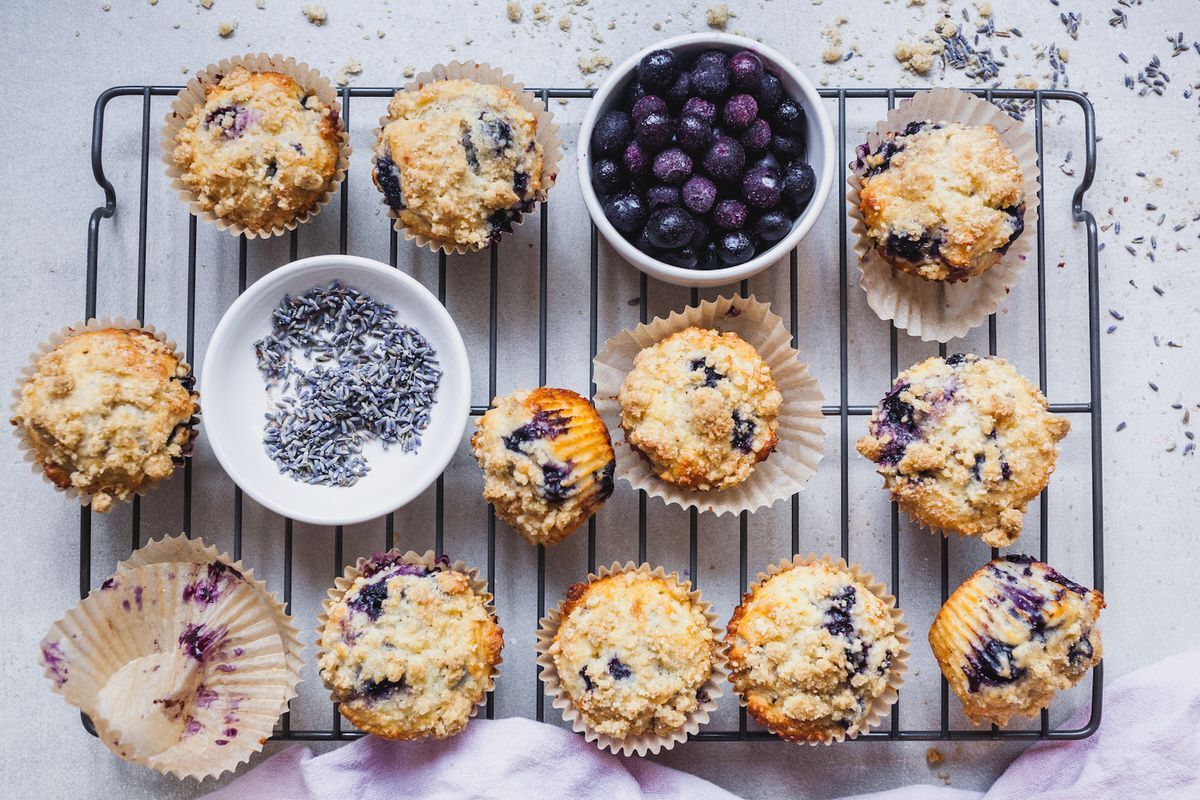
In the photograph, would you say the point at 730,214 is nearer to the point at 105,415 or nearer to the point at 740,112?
the point at 740,112

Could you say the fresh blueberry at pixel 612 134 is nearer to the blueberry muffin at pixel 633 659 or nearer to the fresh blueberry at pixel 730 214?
the fresh blueberry at pixel 730 214

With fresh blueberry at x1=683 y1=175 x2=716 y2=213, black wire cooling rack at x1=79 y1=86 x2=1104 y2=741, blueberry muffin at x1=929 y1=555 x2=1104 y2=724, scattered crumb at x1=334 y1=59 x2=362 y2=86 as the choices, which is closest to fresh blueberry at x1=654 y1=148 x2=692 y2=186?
fresh blueberry at x1=683 y1=175 x2=716 y2=213

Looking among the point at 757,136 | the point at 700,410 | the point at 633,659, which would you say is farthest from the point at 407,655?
the point at 757,136

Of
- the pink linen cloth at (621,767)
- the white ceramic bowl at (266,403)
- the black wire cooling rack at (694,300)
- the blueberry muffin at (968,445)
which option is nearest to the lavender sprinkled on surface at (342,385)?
the white ceramic bowl at (266,403)

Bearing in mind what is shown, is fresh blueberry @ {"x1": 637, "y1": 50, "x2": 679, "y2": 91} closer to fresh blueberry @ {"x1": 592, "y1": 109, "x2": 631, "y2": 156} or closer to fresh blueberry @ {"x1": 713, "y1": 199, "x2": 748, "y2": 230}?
fresh blueberry @ {"x1": 592, "y1": 109, "x2": 631, "y2": 156}

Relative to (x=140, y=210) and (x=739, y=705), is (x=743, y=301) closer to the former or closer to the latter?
(x=739, y=705)

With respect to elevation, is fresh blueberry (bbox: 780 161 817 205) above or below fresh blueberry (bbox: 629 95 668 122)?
below

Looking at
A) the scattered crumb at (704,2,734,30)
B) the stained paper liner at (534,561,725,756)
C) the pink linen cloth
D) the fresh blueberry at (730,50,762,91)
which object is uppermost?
the scattered crumb at (704,2,734,30)

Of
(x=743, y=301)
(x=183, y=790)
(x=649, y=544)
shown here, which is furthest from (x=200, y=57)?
(x=183, y=790)
